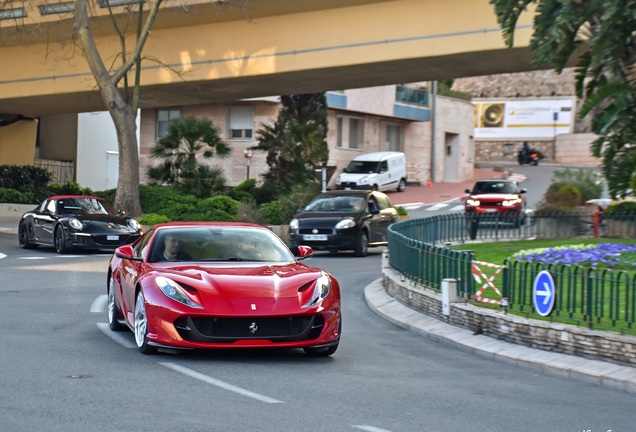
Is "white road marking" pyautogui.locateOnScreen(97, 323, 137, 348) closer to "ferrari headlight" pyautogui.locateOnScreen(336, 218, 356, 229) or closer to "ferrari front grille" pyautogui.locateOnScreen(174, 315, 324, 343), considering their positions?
"ferrari front grille" pyautogui.locateOnScreen(174, 315, 324, 343)

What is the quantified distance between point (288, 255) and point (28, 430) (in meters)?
5.34

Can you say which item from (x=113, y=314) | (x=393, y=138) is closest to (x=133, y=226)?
(x=113, y=314)

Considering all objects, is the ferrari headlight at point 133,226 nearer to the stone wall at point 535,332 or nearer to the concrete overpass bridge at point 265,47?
the concrete overpass bridge at point 265,47

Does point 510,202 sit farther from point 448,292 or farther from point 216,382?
point 216,382

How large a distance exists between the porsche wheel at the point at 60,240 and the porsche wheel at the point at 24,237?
4.79ft

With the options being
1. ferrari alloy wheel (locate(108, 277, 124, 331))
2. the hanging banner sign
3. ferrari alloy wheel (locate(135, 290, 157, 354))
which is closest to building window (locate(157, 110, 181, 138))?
the hanging banner sign

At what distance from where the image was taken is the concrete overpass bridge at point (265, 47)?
90.9 ft

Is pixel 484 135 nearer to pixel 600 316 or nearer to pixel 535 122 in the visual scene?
pixel 535 122

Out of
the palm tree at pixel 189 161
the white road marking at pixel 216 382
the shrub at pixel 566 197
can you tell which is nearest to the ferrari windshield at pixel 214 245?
the white road marking at pixel 216 382

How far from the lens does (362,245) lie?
1083 inches

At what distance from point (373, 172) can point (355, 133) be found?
7.37m

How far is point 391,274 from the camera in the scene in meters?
18.7

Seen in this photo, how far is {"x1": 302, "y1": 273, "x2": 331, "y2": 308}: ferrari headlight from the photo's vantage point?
35.8 feet

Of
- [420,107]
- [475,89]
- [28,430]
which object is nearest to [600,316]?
[28,430]
